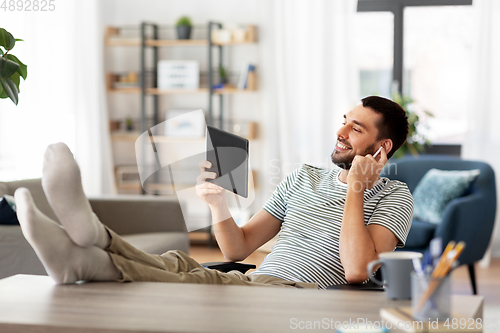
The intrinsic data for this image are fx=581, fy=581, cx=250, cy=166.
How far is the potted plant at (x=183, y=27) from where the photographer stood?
4547 millimetres

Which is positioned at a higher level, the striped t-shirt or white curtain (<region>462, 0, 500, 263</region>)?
white curtain (<region>462, 0, 500, 263</region>)

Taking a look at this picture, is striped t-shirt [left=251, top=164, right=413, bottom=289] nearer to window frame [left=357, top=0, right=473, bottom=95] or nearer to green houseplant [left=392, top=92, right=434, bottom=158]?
green houseplant [left=392, top=92, right=434, bottom=158]

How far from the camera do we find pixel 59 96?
13.3 ft

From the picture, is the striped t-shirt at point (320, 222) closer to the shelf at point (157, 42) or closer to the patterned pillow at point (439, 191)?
the patterned pillow at point (439, 191)

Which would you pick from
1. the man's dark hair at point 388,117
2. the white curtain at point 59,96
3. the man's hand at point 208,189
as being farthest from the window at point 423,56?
the man's hand at point 208,189

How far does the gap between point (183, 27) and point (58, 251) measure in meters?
3.64

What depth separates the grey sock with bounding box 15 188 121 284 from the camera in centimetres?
110

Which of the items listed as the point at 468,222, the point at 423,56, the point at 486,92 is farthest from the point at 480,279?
the point at 423,56

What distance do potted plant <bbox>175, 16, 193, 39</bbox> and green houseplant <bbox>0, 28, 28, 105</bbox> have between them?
2.43m

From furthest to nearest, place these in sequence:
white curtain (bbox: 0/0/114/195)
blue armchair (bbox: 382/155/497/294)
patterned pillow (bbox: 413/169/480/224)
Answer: white curtain (bbox: 0/0/114/195) → patterned pillow (bbox: 413/169/480/224) → blue armchair (bbox: 382/155/497/294)

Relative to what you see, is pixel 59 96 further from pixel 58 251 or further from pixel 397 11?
pixel 58 251

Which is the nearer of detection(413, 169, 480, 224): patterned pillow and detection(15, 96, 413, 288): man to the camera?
detection(15, 96, 413, 288): man

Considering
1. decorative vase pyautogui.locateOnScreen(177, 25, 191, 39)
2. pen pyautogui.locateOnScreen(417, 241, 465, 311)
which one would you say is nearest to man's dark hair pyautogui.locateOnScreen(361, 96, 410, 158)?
pen pyautogui.locateOnScreen(417, 241, 465, 311)

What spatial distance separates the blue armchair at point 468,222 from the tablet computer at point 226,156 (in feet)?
6.01
